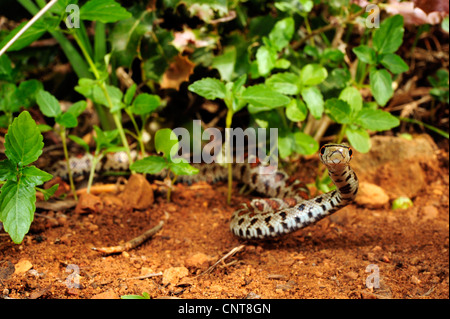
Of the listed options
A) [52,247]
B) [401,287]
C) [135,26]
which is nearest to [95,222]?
[52,247]

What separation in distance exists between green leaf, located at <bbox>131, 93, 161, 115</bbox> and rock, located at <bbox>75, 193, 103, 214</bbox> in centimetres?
98

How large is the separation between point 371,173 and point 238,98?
2482mm

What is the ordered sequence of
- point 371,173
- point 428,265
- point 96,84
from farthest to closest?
1. point 371,173
2. point 96,84
3. point 428,265

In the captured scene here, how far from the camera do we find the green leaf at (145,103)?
4.00 metres

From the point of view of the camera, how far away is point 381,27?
394cm

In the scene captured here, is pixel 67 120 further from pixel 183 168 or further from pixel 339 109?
pixel 339 109

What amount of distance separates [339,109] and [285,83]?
0.59 metres

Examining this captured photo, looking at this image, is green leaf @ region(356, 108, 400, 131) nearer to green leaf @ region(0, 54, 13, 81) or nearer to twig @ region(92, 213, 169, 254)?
twig @ region(92, 213, 169, 254)

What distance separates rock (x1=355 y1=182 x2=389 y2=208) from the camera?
4.65 m

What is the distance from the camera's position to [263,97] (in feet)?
11.8

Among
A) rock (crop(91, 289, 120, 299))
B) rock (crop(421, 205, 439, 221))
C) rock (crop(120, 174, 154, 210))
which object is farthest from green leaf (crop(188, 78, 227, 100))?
rock (crop(421, 205, 439, 221))

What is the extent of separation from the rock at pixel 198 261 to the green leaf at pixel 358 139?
1821 mm

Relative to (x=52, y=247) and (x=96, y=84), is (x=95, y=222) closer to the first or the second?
(x=52, y=247)

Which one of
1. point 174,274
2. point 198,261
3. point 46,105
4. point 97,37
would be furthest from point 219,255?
point 97,37
